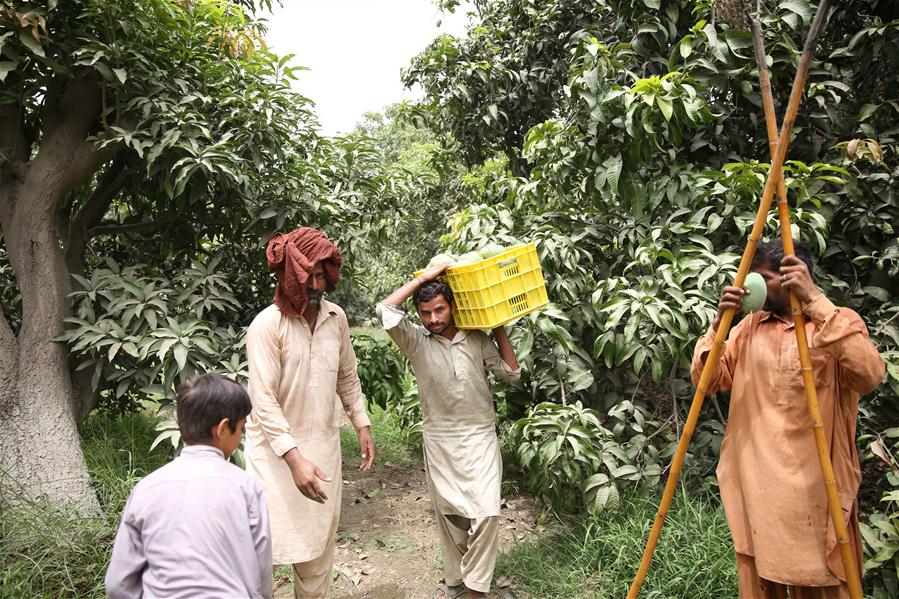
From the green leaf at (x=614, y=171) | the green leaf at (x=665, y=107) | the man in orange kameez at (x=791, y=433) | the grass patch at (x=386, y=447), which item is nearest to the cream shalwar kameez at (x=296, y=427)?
the man in orange kameez at (x=791, y=433)

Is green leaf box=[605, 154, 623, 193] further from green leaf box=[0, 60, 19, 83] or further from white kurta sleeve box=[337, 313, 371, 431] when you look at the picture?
green leaf box=[0, 60, 19, 83]

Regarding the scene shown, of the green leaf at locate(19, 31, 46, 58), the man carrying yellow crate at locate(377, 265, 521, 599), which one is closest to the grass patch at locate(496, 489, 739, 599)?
the man carrying yellow crate at locate(377, 265, 521, 599)

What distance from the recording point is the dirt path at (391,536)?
11.3 ft

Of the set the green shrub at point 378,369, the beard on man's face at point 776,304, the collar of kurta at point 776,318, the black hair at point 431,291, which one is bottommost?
the green shrub at point 378,369

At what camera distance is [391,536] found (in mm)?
4051

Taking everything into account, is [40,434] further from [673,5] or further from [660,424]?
[673,5]

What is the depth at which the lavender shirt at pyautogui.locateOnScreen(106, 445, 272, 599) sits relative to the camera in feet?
5.18

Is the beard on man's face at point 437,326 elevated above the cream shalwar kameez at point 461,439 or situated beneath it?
elevated above

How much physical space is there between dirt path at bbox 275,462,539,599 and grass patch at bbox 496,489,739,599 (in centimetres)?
21

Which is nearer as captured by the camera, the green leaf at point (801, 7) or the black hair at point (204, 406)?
the black hair at point (204, 406)

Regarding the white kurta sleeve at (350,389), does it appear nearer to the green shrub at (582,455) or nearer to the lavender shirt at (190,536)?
the green shrub at (582,455)

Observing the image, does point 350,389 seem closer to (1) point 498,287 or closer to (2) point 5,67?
(1) point 498,287

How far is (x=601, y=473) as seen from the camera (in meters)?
3.29

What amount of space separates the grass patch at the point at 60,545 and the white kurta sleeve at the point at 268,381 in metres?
1.41
